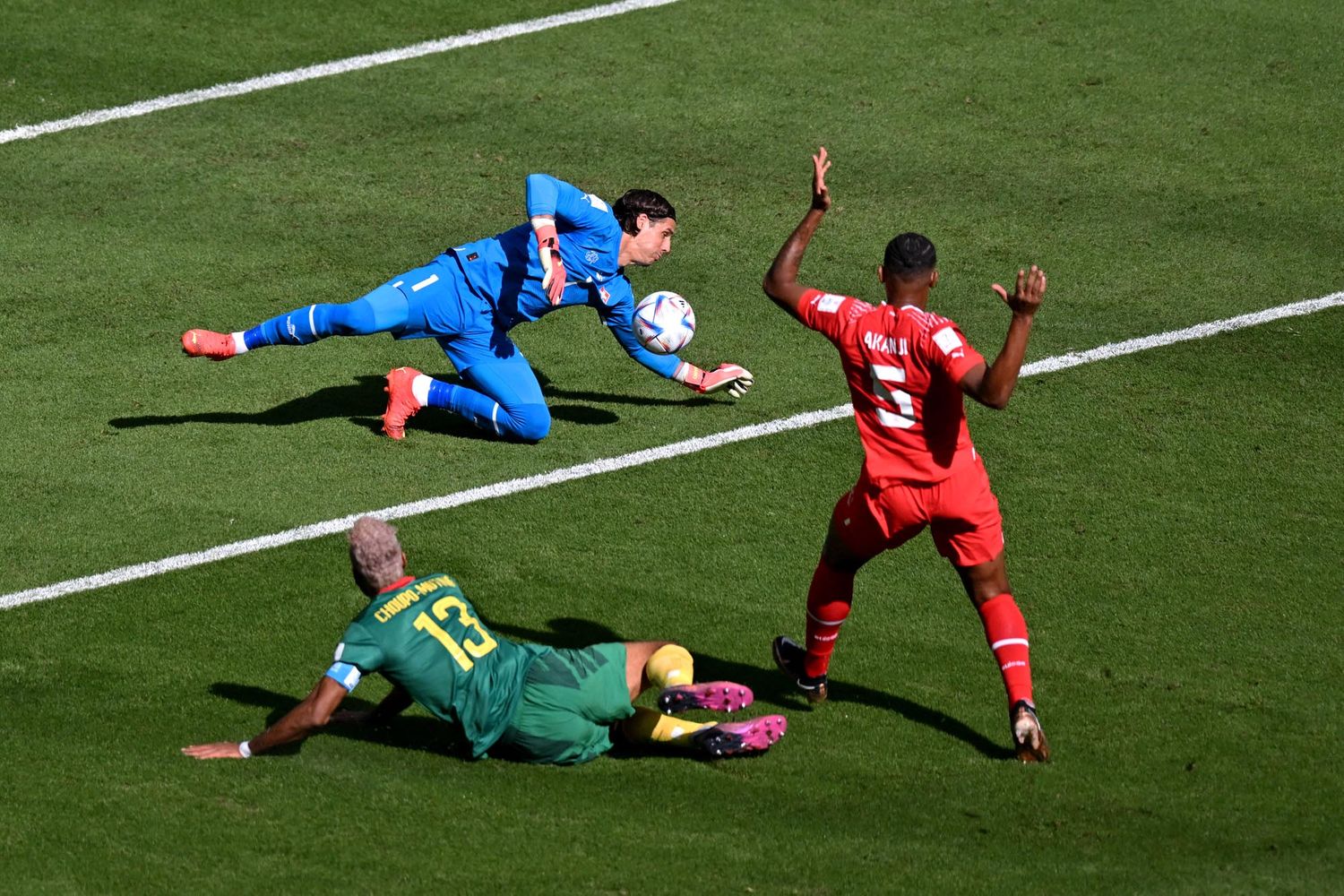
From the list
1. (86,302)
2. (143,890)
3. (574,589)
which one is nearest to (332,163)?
(86,302)

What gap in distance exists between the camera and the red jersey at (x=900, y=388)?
8.02m

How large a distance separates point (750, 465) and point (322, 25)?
27.7 ft

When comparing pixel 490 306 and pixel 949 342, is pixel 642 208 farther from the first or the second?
pixel 949 342

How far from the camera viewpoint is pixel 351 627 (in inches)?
302

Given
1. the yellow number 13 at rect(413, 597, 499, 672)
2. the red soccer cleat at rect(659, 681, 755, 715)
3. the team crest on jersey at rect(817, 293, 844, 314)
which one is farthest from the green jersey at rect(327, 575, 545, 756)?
the team crest on jersey at rect(817, 293, 844, 314)

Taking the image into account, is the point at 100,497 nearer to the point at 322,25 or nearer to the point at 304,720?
the point at 304,720

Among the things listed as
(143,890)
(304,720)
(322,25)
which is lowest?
(143,890)

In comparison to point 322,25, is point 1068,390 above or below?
below

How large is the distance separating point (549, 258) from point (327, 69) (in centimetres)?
685

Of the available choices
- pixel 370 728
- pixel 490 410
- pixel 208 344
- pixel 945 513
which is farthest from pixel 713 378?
pixel 370 728

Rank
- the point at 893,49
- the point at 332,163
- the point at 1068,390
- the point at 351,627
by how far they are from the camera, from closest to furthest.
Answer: the point at 351,627 < the point at 1068,390 < the point at 332,163 < the point at 893,49

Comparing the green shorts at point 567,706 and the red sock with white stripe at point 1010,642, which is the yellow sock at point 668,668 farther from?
the red sock with white stripe at point 1010,642

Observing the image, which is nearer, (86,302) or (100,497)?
(100,497)

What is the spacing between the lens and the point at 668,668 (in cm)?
808
